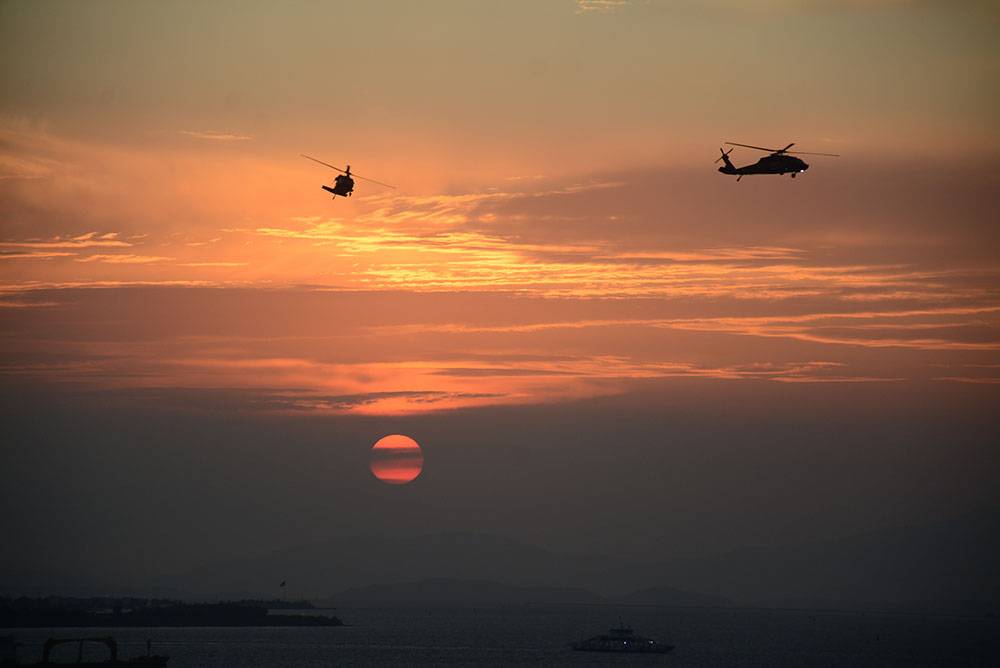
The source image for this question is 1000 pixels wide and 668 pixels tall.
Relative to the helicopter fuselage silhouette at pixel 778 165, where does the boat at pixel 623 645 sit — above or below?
below

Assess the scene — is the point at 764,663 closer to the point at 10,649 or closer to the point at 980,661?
the point at 980,661

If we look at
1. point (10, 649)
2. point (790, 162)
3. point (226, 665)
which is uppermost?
point (790, 162)

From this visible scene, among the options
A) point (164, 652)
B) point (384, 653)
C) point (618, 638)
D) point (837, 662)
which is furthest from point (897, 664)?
point (164, 652)

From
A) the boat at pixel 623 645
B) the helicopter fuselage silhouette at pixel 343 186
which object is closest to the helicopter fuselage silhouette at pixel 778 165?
the helicopter fuselage silhouette at pixel 343 186

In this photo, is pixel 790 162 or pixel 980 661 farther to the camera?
pixel 980 661

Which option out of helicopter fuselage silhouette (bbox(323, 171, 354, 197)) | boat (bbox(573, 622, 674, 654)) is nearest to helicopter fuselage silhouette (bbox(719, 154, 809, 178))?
helicopter fuselage silhouette (bbox(323, 171, 354, 197))

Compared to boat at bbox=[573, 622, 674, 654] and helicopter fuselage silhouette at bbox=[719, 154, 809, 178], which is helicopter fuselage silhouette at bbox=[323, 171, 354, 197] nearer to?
helicopter fuselage silhouette at bbox=[719, 154, 809, 178]

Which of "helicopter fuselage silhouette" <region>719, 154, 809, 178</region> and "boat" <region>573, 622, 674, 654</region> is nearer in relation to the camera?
"helicopter fuselage silhouette" <region>719, 154, 809, 178</region>

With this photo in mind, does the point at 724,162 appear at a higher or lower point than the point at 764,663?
higher

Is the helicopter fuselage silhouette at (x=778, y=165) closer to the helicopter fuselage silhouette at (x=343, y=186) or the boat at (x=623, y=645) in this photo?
the helicopter fuselage silhouette at (x=343, y=186)

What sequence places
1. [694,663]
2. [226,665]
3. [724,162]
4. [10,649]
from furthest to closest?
[694,663]
[226,665]
[10,649]
[724,162]

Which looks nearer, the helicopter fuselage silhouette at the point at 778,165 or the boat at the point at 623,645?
the helicopter fuselage silhouette at the point at 778,165
